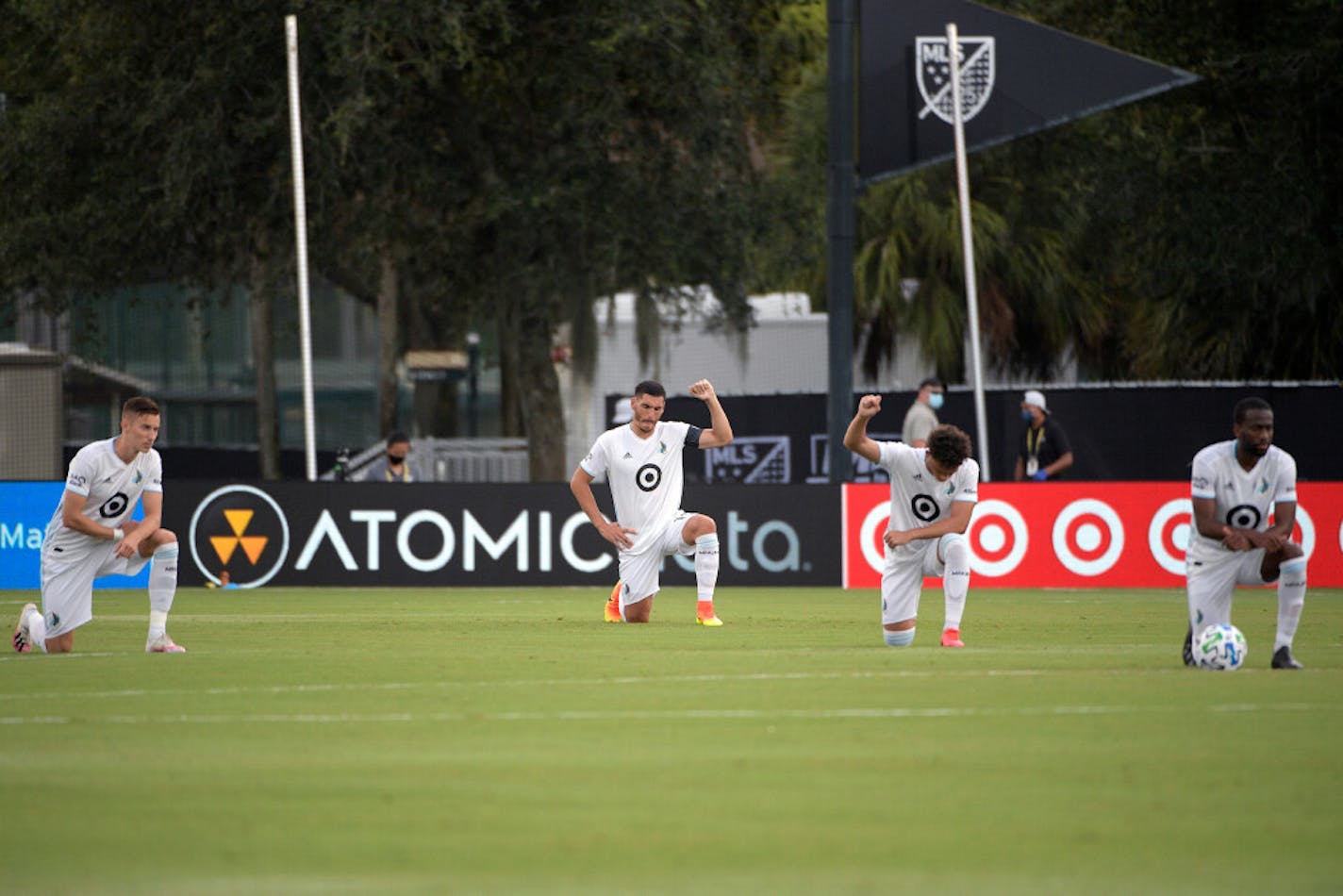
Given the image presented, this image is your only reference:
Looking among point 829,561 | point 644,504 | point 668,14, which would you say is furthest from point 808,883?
point 668,14

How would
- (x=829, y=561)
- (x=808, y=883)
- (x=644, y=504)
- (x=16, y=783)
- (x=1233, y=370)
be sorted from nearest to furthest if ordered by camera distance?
(x=808, y=883) < (x=16, y=783) < (x=644, y=504) < (x=829, y=561) < (x=1233, y=370)

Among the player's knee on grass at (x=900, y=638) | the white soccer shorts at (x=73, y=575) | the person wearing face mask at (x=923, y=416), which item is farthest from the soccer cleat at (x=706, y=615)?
the person wearing face mask at (x=923, y=416)

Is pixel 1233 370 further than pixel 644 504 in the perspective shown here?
Yes

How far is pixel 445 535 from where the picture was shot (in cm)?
2520

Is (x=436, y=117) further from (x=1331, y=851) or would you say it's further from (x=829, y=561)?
(x=1331, y=851)

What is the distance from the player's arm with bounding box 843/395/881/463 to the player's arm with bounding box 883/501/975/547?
0.52 m

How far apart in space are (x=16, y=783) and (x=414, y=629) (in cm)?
913

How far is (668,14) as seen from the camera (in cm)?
3353

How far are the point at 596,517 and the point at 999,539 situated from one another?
318 inches

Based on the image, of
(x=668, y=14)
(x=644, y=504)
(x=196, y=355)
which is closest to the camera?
(x=644, y=504)

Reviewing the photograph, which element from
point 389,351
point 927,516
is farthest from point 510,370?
point 927,516

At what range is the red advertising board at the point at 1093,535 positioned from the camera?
79.5 ft

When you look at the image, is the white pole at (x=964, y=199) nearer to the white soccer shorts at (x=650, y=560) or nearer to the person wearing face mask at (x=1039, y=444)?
the person wearing face mask at (x=1039, y=444)

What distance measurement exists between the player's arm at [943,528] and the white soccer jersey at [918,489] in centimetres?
5
